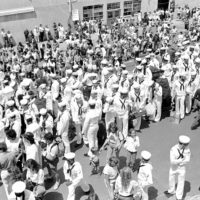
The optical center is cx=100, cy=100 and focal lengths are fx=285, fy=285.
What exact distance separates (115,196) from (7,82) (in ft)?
22.0

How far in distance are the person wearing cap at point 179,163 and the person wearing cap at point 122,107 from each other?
91.4 inches

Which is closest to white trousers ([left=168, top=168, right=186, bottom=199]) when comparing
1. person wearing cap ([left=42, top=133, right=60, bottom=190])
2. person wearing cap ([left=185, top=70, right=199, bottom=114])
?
person wearing cap ([left=42, top=133, right=60, bottom=190])

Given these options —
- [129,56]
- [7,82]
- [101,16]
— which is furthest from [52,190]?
[101,16]

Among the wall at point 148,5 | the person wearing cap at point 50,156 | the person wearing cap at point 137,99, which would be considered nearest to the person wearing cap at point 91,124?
the person wearing cap at point 50,156

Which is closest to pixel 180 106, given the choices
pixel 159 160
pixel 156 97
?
pixel 156 97

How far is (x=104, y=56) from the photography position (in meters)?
14.7

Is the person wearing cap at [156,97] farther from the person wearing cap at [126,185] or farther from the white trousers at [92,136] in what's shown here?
the person wearing cap at [126,185]

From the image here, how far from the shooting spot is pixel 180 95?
9.01 meters

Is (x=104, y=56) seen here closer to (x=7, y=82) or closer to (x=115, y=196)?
(x=7, y=82)

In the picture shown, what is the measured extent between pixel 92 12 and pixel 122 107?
1880 cm

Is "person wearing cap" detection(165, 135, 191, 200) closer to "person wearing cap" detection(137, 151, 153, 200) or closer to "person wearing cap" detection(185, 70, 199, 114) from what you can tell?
"person wearing cap" detection(137, 151, 153, 200)

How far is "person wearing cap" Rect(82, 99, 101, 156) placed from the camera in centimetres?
734

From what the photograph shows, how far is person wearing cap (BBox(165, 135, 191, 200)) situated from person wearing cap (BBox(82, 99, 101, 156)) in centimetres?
228

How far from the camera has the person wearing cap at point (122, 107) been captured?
25.9 feet
